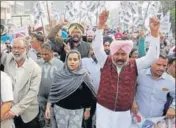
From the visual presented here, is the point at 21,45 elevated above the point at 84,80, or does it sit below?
above

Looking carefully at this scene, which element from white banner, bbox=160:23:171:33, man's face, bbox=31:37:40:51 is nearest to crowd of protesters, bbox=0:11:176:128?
man's face, bbox=31:37:40:51

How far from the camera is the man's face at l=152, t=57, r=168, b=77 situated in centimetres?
480

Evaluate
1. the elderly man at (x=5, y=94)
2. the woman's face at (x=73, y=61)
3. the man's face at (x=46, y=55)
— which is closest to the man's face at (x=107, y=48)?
the man's face at (x=46, y=55)

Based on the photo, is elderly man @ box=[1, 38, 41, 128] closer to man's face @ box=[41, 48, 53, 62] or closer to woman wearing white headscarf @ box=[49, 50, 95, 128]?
woman wearing white headscarf @ box=[49, 50, 95, 128]

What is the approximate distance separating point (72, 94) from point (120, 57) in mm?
866

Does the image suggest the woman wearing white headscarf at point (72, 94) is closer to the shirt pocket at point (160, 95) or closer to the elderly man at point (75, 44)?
the shirt pocket at point (160, 95)

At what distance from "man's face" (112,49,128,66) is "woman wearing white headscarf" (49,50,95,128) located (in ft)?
1.97

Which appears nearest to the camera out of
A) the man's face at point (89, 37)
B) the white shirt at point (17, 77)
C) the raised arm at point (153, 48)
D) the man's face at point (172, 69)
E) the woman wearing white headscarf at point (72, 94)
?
the raised arm at point (153, 48)

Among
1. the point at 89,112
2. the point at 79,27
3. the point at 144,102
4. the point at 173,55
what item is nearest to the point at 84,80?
the point at 89,112

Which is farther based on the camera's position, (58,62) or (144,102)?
(58,62)

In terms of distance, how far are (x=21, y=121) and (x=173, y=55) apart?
207cm

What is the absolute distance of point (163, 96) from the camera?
194 inches

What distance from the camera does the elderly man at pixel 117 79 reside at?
4.93 meters

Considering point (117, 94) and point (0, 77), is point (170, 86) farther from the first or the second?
point (0, 77)
